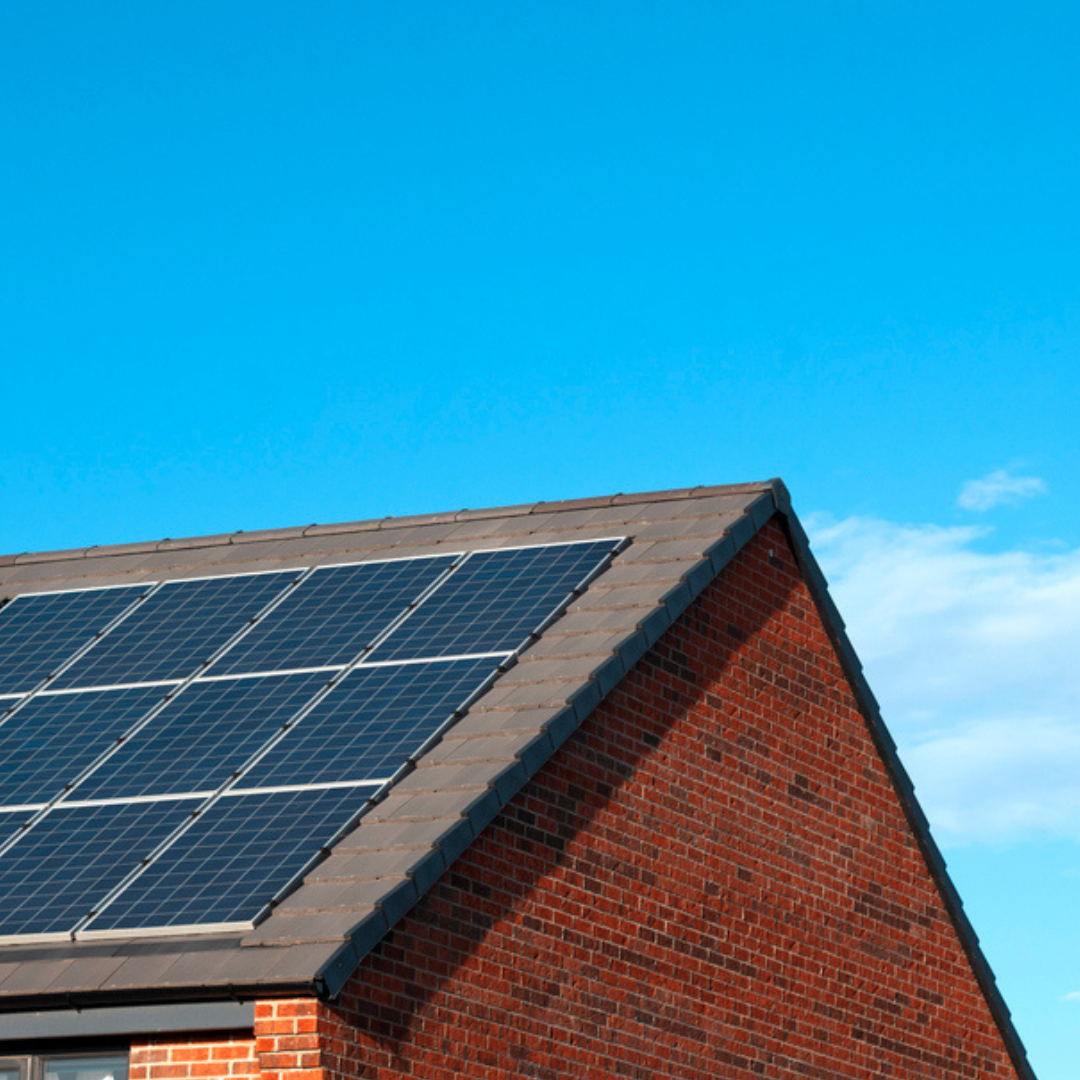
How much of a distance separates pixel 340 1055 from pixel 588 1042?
293 cm

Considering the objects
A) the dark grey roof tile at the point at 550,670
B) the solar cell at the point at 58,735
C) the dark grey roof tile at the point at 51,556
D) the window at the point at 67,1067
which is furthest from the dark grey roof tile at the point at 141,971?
the dark grey roof tile at the point at 51,556

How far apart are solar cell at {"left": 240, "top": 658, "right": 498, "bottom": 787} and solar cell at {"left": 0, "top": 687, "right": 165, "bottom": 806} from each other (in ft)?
5.24

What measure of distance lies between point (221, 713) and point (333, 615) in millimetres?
1902

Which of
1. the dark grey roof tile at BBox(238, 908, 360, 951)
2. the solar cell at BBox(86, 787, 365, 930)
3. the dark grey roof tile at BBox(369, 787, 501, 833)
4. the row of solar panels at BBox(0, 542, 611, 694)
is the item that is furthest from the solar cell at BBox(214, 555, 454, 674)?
the dark grey roof tile at BBox(238, 908, 360, 951)

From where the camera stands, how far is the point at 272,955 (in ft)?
39.7

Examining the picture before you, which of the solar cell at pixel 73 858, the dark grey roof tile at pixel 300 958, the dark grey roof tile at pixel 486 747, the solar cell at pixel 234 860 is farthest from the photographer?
the dark grey roof tile at pixel 486 747

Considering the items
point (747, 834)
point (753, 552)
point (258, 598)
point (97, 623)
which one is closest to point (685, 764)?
point (747, 834)

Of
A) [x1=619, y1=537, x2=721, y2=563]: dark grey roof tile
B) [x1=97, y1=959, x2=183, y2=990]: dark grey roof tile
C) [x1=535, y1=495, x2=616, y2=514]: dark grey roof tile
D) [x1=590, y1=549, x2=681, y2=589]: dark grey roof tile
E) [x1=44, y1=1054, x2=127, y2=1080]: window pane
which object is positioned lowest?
[x1=44, y1=1054, x2=127, y2=1080]: window pane

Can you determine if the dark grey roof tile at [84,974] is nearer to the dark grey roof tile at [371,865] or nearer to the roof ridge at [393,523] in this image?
the dark grey roof tile at [371,865]

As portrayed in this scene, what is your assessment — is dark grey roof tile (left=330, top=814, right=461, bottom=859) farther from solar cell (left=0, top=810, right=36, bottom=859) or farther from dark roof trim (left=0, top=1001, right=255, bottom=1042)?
solar cell (left=0, top=810, right=36, bottom=859)

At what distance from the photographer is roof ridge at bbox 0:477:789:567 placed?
18547 millimetres

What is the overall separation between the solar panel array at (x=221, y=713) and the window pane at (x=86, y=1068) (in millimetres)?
786

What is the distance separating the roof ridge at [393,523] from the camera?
1855 centimetres

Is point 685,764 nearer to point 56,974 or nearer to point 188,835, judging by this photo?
point 188,835
